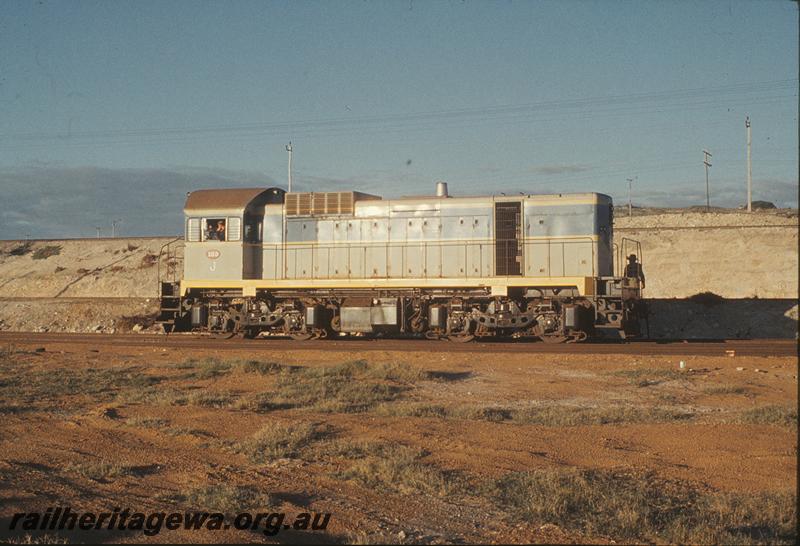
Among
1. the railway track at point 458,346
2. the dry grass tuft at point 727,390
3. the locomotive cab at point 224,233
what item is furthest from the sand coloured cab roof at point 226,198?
the dry grass tuft at point 727,390

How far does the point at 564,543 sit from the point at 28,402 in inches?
395

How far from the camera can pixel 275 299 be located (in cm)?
2325

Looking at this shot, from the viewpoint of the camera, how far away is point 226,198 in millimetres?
23062

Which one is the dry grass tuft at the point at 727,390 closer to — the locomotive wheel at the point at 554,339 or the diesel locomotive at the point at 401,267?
the diesel locomotive at the point at 401,267

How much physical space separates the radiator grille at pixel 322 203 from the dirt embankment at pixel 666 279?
11093mm

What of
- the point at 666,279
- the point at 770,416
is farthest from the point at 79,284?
the point at 770,416

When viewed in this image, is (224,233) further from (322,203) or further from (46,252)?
(46,252)

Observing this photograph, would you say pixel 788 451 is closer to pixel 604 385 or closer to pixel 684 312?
pixel 604 385

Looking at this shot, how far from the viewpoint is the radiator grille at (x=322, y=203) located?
2275 cm

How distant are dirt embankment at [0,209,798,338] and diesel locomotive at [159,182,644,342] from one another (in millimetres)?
8790

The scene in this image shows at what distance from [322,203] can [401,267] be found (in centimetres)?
315

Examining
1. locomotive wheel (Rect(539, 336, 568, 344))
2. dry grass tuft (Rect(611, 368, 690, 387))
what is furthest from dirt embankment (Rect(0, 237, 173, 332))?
dry grass tuft (Rect(611, 368, 690, 387))

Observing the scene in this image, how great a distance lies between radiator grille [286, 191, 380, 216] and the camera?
74.6 ft

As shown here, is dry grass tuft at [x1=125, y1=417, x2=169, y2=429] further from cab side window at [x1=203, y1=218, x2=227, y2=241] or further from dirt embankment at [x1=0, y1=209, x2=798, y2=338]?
dirt embankment at [x1=0, y1=209, x2=798, y2=338]
